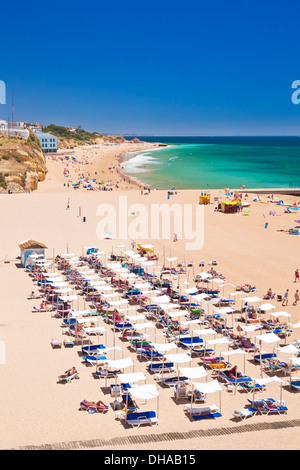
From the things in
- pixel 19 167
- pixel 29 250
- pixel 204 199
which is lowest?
pixel 29 250

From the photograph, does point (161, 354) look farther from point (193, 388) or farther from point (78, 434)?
point (78, 434)

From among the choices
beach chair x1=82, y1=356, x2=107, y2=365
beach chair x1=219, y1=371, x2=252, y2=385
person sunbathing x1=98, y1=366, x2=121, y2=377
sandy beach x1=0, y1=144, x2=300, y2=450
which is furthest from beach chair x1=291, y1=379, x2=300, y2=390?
beach chair x1=82, y1=356, x2=107, y2=365

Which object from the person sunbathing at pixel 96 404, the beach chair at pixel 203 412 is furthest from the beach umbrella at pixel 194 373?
the person sunbathing at pixel 96 404

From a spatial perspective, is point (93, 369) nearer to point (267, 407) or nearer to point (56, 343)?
point (56, 343)

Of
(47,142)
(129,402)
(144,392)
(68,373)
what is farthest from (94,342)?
(47,142)

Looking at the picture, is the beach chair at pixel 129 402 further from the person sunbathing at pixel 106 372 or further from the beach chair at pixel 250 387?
the beach chair at pixel 250 387
